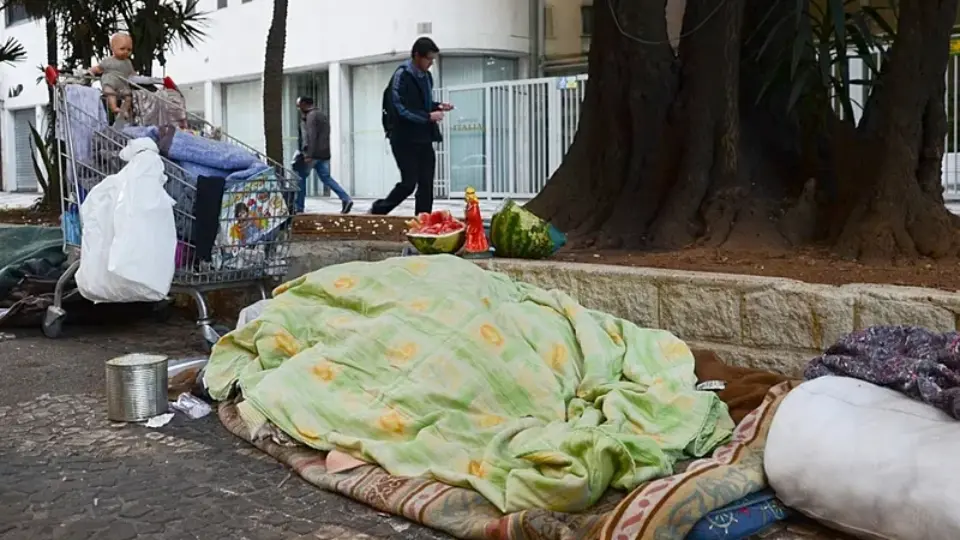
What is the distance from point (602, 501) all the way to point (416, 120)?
5785mm

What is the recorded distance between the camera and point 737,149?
235 inches

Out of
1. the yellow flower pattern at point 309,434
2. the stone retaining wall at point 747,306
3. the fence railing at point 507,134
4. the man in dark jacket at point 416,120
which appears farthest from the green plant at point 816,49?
the fence railing at point 507,134

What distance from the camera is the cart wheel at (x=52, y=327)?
6.00 metres

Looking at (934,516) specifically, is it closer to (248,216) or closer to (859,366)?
(859,366)

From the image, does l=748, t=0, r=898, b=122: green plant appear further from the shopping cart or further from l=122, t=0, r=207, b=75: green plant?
l=122, t=0, r=207, b=75: green plant

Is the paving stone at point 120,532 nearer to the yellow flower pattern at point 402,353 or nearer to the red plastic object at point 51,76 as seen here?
the yellow flower pattern at point 402,353

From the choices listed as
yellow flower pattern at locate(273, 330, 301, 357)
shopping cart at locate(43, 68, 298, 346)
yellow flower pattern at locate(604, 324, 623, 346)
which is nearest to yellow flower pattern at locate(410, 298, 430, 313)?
yellow flower pattern at locate(273, 330, 301, 357)

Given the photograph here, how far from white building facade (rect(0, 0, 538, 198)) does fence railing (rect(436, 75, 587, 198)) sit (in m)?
0.32

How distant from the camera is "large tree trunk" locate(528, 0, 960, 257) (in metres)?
5.29

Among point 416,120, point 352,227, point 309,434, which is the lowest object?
point 309,434

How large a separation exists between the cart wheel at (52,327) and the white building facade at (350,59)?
11.2m

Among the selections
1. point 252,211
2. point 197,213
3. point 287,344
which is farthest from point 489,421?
point 252,211

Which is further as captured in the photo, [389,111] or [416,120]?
[389,111]

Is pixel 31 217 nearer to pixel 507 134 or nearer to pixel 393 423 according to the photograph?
pixel 507 134
